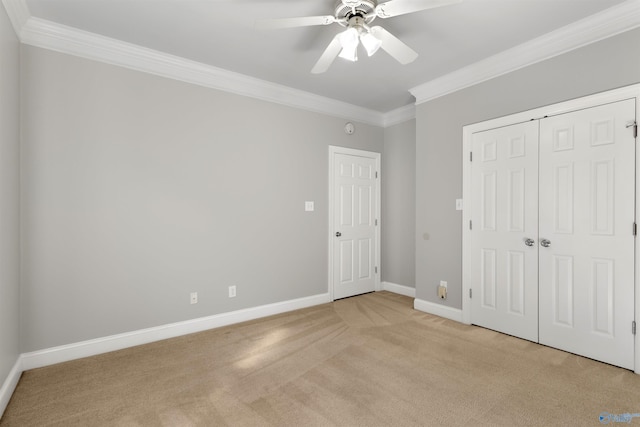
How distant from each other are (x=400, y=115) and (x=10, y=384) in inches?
194

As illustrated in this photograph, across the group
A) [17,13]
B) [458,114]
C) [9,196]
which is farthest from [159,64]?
[458,114]

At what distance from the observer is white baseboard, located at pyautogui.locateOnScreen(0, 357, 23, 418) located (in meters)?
1.95

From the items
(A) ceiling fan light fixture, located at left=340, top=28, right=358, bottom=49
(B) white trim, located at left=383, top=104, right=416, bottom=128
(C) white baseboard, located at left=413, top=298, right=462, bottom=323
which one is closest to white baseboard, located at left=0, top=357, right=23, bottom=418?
(A) ceiling fan light fixture, located at left=340, top=28, right=358, bottom=49

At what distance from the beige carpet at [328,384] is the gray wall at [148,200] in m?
0.48

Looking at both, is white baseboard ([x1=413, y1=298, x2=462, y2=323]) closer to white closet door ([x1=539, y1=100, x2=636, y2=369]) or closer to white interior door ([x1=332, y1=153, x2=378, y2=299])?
white closet door ([x1=539, y1=100, x2=636, y2=369])

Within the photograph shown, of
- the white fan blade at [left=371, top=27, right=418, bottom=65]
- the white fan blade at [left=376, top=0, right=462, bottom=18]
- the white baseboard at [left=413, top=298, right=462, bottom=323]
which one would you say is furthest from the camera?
the white baseboard at [left=413, top=298, right=462, bottom=323]

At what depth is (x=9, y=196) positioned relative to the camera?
2.17 metres

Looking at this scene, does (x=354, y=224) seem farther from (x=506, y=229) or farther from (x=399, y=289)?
(x=506, y=229)

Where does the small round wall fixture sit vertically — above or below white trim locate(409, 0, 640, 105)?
below

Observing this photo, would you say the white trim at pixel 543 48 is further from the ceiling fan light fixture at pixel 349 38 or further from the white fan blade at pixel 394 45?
the ceiling fan light fixture at pixel 349 38

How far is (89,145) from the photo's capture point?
2.72 metres

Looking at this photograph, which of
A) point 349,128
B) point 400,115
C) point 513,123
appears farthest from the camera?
point 400,115

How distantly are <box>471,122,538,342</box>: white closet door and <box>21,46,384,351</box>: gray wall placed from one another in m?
1.99

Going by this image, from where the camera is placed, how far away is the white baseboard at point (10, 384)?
1.95 m
